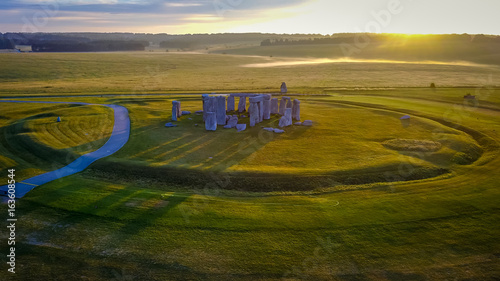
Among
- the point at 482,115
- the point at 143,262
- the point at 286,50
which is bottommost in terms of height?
the point at 143,262

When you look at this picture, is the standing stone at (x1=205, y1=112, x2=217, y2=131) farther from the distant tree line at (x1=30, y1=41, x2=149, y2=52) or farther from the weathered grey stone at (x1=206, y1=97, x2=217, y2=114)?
the distant tree line at (x1=30, y1=41, x2=149, y2=52)

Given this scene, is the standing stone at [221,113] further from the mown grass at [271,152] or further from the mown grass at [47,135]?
the mown grass at [47,135]

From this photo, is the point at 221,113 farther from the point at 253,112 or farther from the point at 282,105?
the point at 282,105

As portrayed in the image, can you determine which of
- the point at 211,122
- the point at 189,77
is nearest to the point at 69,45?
the point at 189,77

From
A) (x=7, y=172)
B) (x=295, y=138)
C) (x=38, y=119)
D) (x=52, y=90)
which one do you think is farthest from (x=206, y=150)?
(x=52, y=90)

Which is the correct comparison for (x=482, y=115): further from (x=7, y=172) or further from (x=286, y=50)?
(x=286, y=50)

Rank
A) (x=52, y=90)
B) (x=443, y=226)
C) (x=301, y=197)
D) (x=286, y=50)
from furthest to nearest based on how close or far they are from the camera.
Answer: (x=286, y=50)
(x=52, y=90)
(x=301, y=197)
(x=443, y=226)

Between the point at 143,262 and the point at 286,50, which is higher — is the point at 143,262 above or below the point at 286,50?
below
